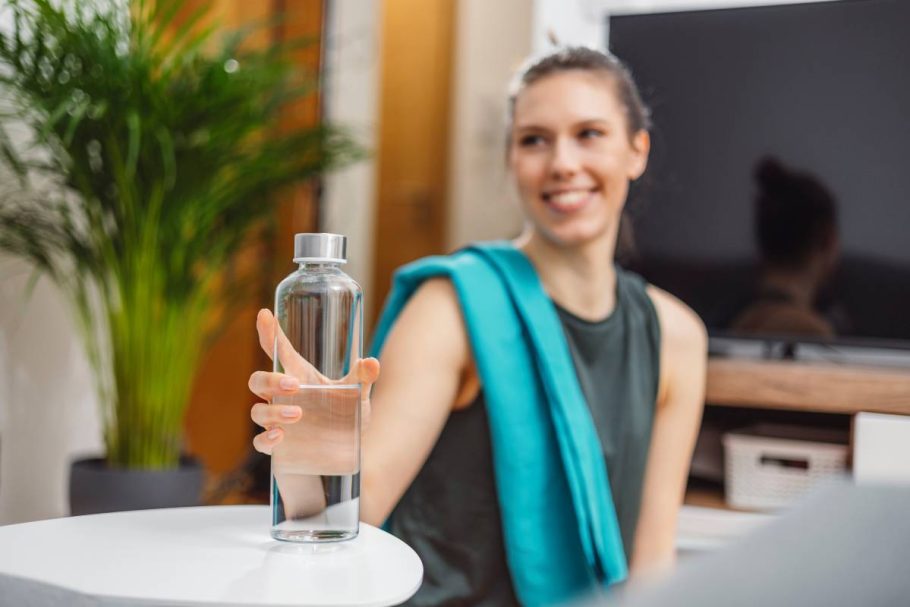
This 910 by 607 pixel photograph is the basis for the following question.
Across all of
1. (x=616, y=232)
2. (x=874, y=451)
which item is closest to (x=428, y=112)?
(x=616, y=232)

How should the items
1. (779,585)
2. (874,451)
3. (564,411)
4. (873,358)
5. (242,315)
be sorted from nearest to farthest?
(779,585) < (564,411) < (874,451) < (873,358) < (242,315)

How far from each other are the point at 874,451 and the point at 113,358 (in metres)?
1.21

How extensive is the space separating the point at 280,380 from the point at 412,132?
80.8 inches

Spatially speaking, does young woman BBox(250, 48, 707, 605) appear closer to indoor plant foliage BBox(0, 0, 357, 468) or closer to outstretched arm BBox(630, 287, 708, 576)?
outstretched arm BBox(630, 287, 708, 576)

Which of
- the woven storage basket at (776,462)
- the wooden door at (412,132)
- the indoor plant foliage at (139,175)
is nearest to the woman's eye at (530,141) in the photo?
the indoor plant foliage at (139,175)

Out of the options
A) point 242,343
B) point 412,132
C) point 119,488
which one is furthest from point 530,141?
point 242,343

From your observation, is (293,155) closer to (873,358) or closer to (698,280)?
(698,280)

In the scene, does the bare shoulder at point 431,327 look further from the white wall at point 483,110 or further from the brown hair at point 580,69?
the white wall at point 483,110

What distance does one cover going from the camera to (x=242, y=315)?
2.78 m

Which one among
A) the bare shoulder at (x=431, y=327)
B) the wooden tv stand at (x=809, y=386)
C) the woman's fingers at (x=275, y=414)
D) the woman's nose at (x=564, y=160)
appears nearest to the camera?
the woman's fingers at (x=275, y=414)

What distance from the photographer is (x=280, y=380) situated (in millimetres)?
643

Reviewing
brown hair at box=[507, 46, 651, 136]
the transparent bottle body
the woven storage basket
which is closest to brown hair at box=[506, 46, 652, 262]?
brown hair at box=[507, 46, 651, 136]

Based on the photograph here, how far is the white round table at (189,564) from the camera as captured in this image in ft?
1.75

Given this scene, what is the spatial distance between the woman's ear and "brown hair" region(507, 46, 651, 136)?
0.04ft
